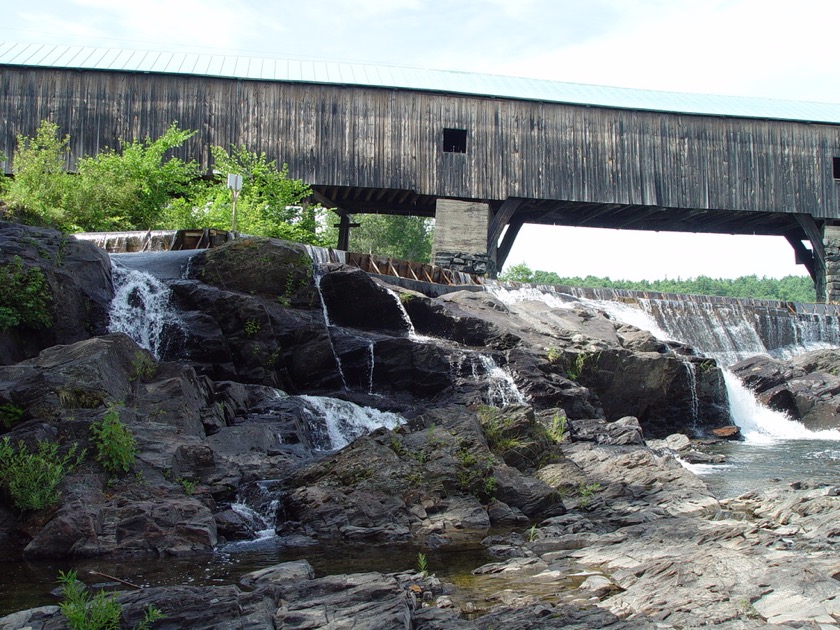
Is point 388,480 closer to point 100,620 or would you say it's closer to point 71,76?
point 100,620

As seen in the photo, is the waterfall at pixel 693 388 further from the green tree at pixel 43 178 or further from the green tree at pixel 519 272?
the green tree at pixel 519 272

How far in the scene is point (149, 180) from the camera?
20.5 metres

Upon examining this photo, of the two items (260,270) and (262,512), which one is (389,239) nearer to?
(260,270)

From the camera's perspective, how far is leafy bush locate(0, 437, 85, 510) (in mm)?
6922

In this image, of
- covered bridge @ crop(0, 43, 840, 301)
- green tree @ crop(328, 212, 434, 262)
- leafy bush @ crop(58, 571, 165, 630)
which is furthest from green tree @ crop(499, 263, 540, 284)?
leafy bush @ crop(58, 571, 165, 630)

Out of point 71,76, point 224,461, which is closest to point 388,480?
point 224,461

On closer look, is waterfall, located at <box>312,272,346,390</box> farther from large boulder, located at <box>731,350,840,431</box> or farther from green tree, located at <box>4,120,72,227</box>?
large boulder, located at <box>731,350,840,431</box>

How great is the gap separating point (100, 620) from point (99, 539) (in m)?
2.50

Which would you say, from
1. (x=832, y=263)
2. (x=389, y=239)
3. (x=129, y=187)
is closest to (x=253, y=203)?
(x=129, y=187)

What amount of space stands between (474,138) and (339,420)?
50.3 ft

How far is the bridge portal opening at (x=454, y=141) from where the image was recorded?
82.1 ft

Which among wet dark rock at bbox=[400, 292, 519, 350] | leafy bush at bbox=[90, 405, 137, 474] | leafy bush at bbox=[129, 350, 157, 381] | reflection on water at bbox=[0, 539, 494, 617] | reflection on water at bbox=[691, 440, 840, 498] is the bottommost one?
reflection on water at bbox=[691, 440, 840, 498]

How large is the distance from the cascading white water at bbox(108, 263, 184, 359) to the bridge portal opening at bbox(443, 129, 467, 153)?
552 inches

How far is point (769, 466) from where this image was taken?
1226 centimetres
